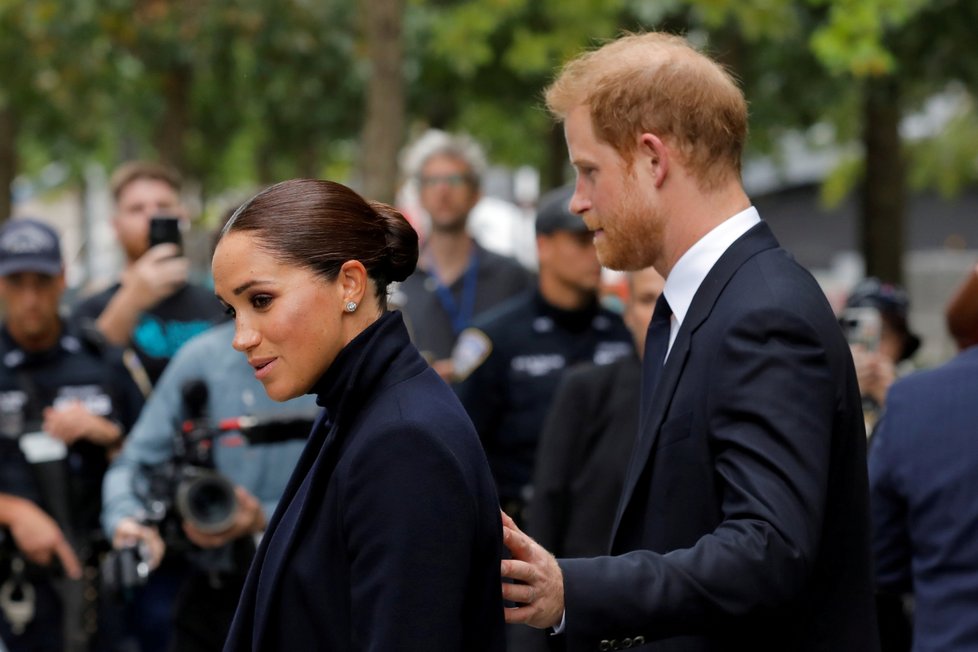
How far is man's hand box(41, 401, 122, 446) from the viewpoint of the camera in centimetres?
584

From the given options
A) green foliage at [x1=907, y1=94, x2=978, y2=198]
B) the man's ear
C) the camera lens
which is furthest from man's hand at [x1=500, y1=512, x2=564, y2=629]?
green foliage at [x1=907, y1=94, x2=978, y2=198]

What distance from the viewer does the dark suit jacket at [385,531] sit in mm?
2480

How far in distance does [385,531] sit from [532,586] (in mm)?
297

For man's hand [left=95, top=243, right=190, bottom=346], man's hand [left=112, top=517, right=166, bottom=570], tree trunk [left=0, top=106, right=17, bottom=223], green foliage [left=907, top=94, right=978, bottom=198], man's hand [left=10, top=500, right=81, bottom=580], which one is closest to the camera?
man's hand [left=112, top=517, right=166, bottom=570]

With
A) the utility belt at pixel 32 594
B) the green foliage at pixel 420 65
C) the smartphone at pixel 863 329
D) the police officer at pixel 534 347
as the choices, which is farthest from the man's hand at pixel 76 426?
the green foliage at pixel 420 65

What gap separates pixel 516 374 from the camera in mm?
6012

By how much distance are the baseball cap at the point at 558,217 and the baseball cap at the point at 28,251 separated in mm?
1996

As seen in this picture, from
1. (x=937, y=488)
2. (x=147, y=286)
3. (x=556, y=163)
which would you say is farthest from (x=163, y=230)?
(x=556, y=163)

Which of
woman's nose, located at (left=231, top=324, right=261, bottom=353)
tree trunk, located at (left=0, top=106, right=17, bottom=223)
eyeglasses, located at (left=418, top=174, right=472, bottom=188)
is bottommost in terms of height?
woman's nose, located at (left=231, top=324, right=261, bottom=353)

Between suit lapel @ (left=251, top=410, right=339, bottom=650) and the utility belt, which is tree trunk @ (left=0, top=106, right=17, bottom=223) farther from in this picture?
suit lapel @ (left=251, top=410, right=339, bottom=650)

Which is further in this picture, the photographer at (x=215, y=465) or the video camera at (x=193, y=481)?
the photographer at (x=215, y=465)

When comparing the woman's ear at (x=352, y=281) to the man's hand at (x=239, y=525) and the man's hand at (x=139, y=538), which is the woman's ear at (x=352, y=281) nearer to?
the man's hand at (x=239, y=525)

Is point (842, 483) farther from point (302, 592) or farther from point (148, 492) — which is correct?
point (148, 492)

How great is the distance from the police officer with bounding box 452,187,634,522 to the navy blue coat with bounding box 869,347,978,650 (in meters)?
2.03
